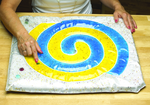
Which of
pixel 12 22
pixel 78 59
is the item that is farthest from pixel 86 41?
pixel 12 22

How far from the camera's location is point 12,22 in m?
0.86

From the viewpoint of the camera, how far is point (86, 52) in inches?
Answer: 31.8

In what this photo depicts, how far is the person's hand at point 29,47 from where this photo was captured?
78cm

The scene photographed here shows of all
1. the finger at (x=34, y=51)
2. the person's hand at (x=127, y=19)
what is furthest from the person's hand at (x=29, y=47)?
the person's hand at (x=127, y=19)

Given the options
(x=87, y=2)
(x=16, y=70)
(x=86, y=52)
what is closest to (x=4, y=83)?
(x=16, y=70)

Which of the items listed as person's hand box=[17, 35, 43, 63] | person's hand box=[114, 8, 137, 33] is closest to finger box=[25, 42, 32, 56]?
person's hand box=[17, 35, 43, 63]

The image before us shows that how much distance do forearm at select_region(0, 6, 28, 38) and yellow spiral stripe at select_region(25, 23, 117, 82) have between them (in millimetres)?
53

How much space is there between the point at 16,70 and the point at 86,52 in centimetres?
29

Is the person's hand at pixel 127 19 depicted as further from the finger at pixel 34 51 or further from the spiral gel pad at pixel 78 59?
the finger at pixel 34 51

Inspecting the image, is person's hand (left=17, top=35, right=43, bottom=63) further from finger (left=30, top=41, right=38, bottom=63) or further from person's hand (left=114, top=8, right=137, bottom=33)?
person's hand (left=114, top=8, right=137, bottom=33)

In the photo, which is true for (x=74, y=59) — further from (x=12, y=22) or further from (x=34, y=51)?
(x=12, y=22)

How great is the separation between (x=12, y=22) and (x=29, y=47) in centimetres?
16

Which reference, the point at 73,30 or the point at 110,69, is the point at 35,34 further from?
the point at 110,69

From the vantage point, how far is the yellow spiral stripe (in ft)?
2.34
